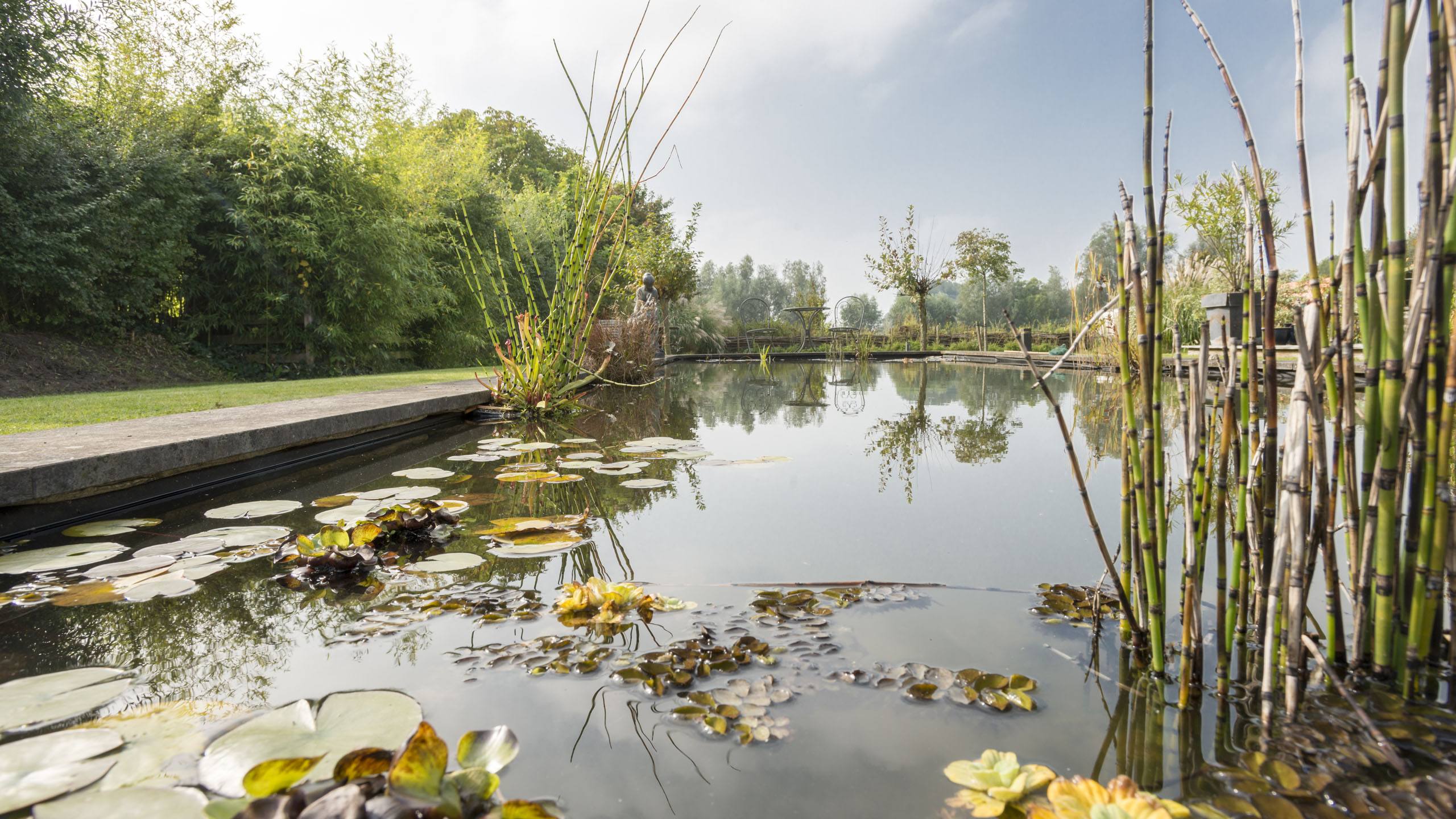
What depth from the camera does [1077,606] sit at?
47.3 inches

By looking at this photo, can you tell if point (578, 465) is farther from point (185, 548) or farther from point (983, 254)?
point (983, 254)

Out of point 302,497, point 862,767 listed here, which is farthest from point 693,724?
point 302,497

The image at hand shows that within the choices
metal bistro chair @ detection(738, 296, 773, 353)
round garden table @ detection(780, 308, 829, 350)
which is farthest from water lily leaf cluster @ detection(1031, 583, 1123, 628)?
metal bistro chair @ detection(738, 296, 773, 353)

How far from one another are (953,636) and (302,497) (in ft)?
Result: 6.47

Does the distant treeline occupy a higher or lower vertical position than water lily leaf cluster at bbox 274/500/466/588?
higher

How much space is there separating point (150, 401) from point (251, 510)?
118 inches

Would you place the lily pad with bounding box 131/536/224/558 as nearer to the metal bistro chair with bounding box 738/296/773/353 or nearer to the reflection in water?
the reflection in water

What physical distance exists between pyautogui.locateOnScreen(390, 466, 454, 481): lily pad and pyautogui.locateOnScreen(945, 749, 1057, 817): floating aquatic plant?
2061 mm

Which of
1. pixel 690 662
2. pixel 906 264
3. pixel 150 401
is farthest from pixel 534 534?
pixel 906 264

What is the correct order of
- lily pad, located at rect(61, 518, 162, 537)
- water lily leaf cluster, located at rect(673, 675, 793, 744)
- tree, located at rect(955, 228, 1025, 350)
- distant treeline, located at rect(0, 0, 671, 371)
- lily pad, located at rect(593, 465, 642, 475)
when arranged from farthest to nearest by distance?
tree, located at rect(955, 228, 1025, 350) < distant treeline, located at rect(0, 0, 671, 371) < lily pad, located at rect(593, 465, 642, 475) < lily pad, located at rect(61, 518, 162, 537) < water lily leaf cluster, located at rect(673, 675, 793, 744)

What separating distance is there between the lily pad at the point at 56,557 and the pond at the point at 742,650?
0.11 ft

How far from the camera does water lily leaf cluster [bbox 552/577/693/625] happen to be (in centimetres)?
117

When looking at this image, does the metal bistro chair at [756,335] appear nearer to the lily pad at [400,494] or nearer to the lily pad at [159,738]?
the lily pad at [400,494]

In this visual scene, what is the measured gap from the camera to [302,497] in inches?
83.3
